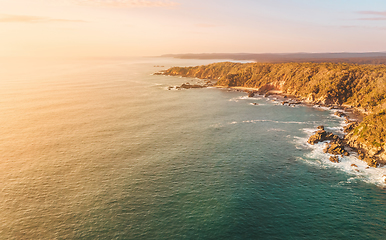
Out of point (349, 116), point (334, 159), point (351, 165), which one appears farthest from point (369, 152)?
point (349, 116)

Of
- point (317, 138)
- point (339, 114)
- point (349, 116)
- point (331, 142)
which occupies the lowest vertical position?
point (331, 142)

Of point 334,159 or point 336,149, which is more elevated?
point 336,149

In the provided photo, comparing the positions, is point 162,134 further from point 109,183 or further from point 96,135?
point 109,183

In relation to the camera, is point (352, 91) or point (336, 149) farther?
point (352, 91)

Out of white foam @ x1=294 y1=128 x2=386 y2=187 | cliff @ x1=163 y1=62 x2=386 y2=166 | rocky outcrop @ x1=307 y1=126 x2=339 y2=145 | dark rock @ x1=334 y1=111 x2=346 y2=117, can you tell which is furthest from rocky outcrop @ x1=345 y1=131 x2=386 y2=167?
dark rock @ x1=334 y1=111 x2=346 y2=117

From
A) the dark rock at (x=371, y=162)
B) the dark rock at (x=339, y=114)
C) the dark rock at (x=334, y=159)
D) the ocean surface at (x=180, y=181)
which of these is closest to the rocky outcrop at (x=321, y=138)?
the ocean surface at (x=180, y=181)

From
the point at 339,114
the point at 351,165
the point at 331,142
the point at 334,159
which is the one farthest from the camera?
the point at 339,114

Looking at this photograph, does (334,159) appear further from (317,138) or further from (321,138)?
(321,138)

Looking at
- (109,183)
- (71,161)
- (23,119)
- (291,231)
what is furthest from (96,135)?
(291,231)
